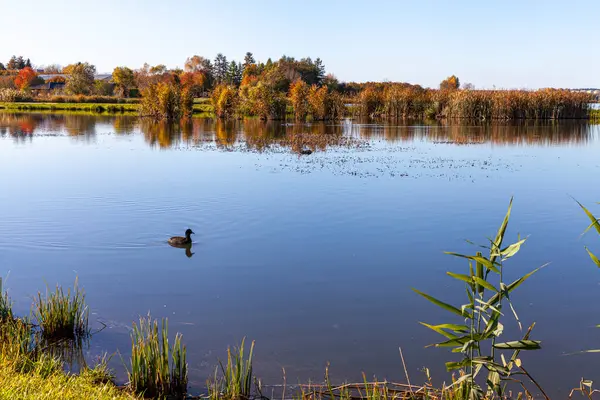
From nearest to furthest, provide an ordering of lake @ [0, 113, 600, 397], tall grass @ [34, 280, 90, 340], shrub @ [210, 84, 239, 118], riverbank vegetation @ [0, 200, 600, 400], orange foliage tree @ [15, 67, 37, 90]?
riverbank vegetation @ [0, 200, 600, 400]
tall grass @ [34, 280, 90, 340]
lake @ [0, 113, 600, 397]
shrub @ [210, 84, 239, 118]
orange foliage tree @ [15, 67, 37, 90]

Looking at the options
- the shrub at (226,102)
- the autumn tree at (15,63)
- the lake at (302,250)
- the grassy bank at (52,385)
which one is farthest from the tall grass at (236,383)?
the autumn tree at (15,63)

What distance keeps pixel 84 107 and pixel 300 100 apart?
81.0 ft

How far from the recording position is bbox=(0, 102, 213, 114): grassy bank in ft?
187

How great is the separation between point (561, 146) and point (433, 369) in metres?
22.8

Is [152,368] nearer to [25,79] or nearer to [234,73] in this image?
[234,73]

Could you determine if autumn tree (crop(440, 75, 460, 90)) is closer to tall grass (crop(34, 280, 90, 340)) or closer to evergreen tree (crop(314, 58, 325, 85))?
evergreen tree (crop(314, 58, 325, 85))

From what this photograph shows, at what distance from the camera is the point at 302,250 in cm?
927

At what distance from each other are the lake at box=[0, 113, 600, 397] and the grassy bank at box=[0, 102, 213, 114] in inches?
1472

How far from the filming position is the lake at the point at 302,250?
5.94 metres

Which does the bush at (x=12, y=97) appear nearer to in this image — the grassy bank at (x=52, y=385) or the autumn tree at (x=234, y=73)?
the autumn tree at (x=234, y=73)

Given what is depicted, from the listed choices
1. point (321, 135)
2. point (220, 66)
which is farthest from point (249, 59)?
point (321, 135)

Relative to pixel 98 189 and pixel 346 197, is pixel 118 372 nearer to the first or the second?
pixel 346 197

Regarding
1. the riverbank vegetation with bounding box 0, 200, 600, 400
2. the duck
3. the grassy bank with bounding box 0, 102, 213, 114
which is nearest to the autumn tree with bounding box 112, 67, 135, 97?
the grassy bank with bounding box 0, 102, 213, 114

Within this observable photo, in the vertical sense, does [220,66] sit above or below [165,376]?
above
